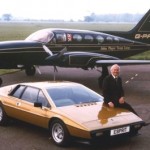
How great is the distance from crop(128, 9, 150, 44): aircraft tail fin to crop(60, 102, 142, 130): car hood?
16085mm

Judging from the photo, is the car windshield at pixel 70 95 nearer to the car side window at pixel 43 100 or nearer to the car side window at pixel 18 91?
the car side window at pixel 43 100

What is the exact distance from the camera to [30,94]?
10.5 metres

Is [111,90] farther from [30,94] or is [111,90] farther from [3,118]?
[3,118]

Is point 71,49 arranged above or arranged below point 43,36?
below

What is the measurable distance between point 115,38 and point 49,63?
17.8 feet

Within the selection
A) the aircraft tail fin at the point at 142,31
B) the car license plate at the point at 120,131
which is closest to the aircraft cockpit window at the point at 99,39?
the aircraft tail fin at the point at 142,31

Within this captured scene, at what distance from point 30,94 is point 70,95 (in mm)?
1106

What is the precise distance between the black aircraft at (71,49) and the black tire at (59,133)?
902 cm

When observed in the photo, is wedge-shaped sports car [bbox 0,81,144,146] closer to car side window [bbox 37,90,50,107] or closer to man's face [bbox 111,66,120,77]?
car side window [bbox 37,90,50,107]

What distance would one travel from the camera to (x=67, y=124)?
8891 millimetres

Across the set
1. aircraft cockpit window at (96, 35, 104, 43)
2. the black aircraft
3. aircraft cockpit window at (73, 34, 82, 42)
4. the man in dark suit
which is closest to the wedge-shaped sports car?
the man in dark suit

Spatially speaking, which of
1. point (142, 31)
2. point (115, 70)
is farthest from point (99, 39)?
point (115, 70)

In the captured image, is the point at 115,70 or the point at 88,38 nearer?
the point at 115,70

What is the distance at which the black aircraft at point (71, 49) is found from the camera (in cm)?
1884
